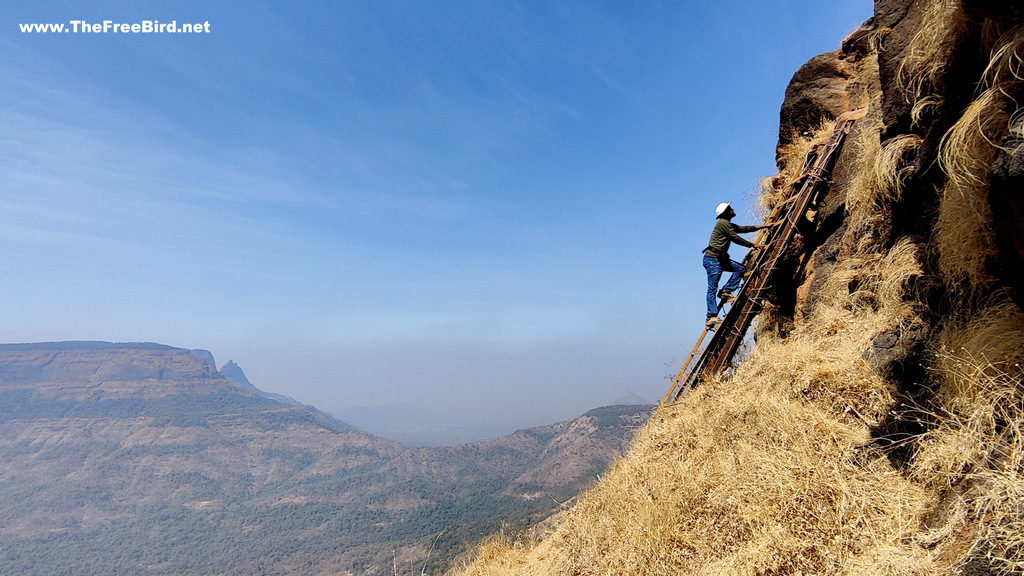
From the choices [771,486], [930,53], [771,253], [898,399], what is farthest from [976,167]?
[771,253]

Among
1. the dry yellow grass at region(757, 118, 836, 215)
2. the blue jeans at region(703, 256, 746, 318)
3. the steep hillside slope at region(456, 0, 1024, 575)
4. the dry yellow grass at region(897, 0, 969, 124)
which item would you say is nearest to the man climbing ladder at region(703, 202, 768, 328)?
the blue jeans at region(703, 256, 746, 318)

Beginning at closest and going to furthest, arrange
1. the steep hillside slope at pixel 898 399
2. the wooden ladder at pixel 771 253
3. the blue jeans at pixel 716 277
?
the steep hillside slope at pixel 898 399 → the wooden ladder at pixel 771 253 → the blue jeans at pixel 716 277

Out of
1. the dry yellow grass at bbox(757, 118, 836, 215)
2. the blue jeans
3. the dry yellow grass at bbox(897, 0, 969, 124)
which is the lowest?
the blue jeans

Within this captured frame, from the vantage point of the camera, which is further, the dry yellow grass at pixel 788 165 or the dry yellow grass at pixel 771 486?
Answer: the dry yellow grass at pixel 788 165

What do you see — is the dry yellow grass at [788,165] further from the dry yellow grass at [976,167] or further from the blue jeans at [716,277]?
the dry yellow grass at [976,167]

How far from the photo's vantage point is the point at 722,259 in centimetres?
985

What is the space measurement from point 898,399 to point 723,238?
5.68 m

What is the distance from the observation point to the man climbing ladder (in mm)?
9742

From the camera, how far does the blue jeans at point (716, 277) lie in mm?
9883

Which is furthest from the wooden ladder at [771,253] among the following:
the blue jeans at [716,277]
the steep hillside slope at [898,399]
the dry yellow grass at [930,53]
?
the dry yellow grass at [930,53]

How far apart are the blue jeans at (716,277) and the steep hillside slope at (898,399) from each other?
2286 mm

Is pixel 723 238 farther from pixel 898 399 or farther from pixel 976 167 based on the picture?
pixel 976 167

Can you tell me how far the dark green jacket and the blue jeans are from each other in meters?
0.16

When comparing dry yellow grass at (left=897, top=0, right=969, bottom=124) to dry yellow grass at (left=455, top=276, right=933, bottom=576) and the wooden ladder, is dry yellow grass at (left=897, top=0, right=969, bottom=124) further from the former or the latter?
the wooden ladder
